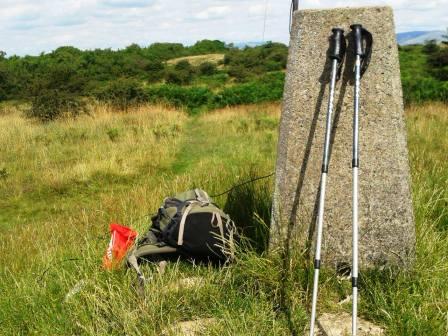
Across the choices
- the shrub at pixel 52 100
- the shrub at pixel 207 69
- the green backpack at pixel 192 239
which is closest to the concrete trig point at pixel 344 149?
the green backpack at pixel 192 239

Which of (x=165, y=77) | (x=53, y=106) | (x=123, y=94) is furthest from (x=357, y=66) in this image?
(x=165, y=77)

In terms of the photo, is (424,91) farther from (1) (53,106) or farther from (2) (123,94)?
(1) (53,106)

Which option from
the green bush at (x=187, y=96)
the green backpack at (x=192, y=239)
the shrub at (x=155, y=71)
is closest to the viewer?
the green backpack at (x=192, y=239)

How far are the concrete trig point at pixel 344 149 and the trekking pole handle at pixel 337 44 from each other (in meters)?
0.07

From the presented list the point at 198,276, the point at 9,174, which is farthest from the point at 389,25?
the point at 9,174

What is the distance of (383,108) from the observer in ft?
9.92

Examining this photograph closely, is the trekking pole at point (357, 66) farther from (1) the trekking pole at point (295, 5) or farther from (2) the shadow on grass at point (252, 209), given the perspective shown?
(2) the shadow on grass at point (252, 209)

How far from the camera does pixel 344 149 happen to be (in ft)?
10.2

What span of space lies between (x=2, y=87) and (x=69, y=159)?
26.9 meters

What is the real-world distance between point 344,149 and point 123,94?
19867mm

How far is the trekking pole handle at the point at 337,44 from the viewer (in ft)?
9.41

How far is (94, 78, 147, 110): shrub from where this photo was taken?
68.5ft

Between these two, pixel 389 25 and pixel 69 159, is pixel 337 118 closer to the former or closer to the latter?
pixel 389 25

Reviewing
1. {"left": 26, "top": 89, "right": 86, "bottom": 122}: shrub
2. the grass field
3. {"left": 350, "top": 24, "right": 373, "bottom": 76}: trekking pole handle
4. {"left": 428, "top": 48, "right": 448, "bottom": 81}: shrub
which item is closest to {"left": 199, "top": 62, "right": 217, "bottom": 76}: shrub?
{"left": 428, "top": 48, "right": 448, "bottom": 81}: shrub
